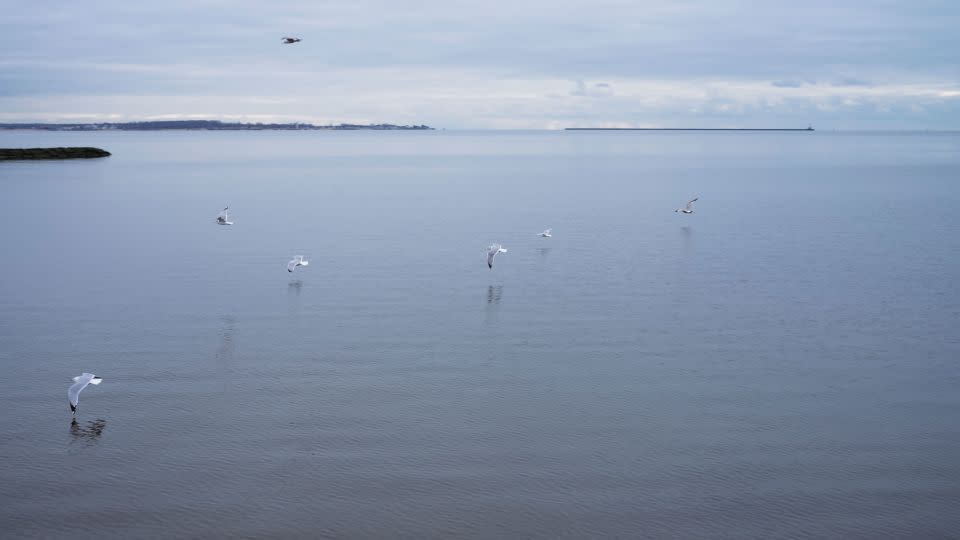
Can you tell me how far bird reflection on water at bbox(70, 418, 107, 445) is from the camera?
16078 mm

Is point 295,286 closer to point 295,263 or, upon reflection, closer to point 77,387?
point 295,263

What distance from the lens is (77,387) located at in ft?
55.9

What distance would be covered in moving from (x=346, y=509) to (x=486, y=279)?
1647 centimetres

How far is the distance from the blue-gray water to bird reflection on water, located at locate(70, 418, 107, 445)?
9cm

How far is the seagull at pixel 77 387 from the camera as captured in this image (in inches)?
665

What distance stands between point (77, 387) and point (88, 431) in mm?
1063

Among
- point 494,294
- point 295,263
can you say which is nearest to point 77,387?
point 494,294

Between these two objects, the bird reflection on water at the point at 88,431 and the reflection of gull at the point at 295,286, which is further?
the reflection of gull at the point at 295,286

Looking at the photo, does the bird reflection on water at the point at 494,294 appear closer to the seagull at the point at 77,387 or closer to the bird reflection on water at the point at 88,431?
the seagull at the point at 77,387

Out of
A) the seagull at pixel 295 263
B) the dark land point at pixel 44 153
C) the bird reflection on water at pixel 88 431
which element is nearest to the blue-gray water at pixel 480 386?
the bird reflection on water at pixel 88 431

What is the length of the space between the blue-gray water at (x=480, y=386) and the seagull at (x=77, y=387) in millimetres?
278

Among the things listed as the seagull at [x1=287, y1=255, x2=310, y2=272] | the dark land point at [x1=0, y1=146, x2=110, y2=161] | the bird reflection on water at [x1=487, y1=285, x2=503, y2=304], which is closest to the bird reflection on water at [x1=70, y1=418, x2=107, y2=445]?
the bird reflection on water at [x1=487, y1=285, x2=503, y2=304]

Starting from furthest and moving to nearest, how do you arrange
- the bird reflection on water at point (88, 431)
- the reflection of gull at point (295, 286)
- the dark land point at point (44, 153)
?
the dark land point at point (44, 153), the reflection of gull at point (295, 286), the bird reflection on water at point (88, 431)

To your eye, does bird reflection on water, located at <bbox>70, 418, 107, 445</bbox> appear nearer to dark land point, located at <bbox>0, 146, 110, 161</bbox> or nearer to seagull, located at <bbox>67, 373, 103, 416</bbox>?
seagull, located at <bbox>67, 373, 103, 416</bbox>
